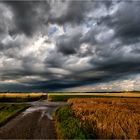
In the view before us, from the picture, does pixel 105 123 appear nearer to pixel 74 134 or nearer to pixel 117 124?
pixel 117 124

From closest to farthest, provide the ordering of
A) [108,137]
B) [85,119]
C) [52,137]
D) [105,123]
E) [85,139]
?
[85,139], [108,137], [52,137], [105,123], [85,119]

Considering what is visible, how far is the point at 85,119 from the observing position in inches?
1032

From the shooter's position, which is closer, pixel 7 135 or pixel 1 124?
pixel 7 135

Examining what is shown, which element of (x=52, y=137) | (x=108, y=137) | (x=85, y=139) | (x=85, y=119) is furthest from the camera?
(x=85, y=119)

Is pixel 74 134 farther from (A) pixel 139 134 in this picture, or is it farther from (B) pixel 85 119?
(B) pixel 85 119

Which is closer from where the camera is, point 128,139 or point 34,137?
point 128,139

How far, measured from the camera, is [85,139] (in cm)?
1750

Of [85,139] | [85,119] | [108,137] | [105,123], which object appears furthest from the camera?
[85,119]

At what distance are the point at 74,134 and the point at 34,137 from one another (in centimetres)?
306

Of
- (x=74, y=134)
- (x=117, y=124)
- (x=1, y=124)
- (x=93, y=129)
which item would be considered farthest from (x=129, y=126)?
(x=1, y=124)

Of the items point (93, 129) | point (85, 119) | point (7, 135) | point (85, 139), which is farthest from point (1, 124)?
point (85, 139)

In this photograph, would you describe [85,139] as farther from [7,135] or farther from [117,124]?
[7,135]

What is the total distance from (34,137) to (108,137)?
5360mm

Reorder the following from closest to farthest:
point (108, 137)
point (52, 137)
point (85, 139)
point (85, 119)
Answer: point (85, 139) → point (108, 137) → point (52, 137) → point (85, 119)
